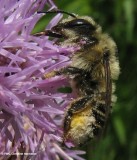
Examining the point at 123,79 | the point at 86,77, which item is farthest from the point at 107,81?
the point at 123,79

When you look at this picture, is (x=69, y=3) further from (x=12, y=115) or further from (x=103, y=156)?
(x=12, y=115)

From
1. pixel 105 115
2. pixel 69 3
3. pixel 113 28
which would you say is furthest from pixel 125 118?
pixel 105 115

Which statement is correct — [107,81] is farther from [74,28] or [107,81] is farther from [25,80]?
[25,80]

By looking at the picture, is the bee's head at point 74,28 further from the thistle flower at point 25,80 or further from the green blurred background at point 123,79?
the green blurred background at point 123,79

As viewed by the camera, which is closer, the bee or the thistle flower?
the thistle flower

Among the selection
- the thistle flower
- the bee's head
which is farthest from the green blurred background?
the thistle flower

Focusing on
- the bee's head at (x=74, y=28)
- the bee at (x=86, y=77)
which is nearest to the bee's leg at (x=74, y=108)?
the bee at (x=86, y=77)

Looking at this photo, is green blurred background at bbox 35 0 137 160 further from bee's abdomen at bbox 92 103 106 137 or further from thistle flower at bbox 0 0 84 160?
thistle flower at bbox 0 0 84 160

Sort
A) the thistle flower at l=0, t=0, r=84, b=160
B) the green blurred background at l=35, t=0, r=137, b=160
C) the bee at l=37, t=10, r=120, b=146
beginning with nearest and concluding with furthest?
the thistle flower at l=0, t=0, r=84, b=160 → the bee at l=37, t=10, r=120, b=146 → the green blurred background at l=35, t=0, r=137, b=160
